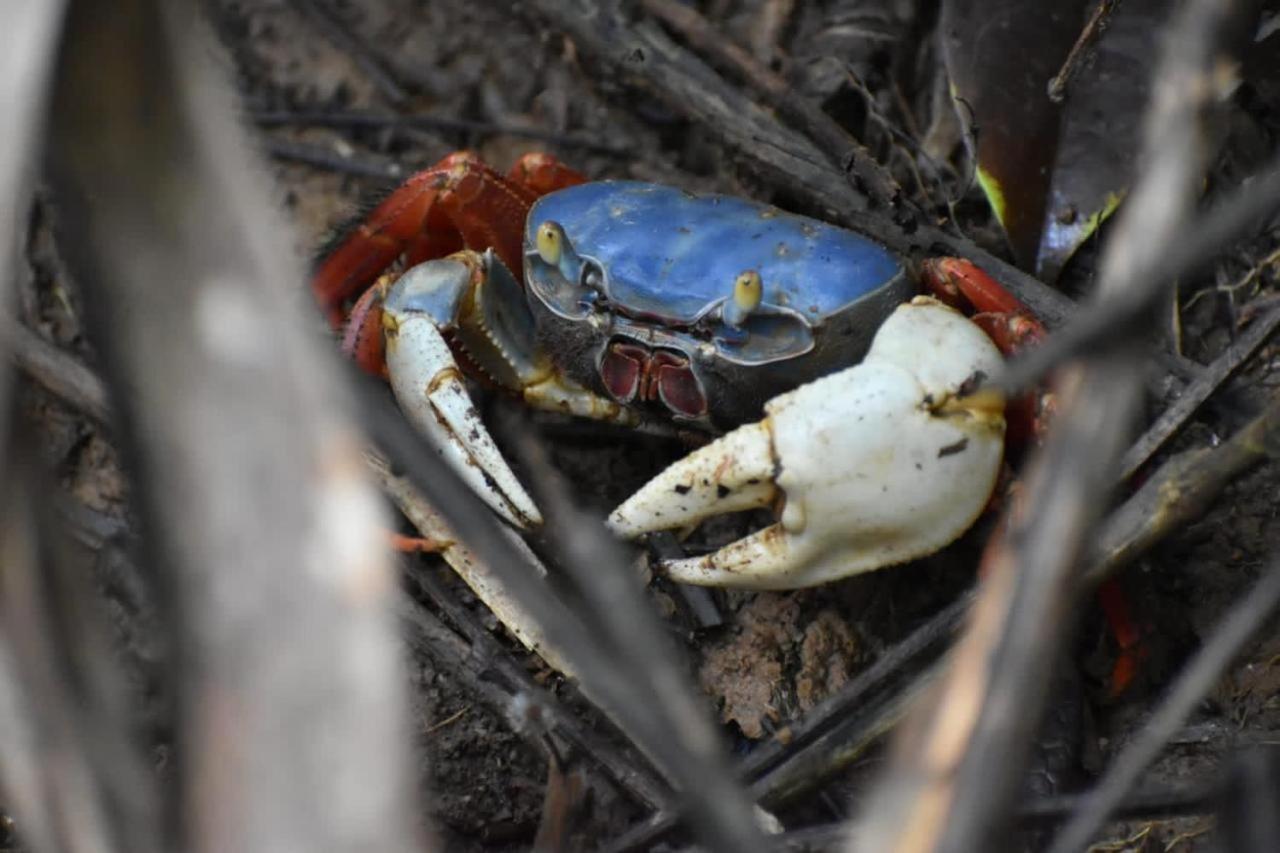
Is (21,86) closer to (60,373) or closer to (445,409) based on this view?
(445,409)

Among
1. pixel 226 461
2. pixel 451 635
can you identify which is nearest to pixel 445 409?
pixel 451 635

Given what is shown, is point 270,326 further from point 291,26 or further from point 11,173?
point 291,26

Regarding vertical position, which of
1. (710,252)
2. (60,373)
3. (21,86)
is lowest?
(60,373)

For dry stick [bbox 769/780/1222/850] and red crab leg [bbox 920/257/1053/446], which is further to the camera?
red crab leg [bbox 920/257/1053/446]

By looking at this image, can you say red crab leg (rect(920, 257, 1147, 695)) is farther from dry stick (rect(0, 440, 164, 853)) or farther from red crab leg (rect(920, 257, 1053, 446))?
dry stick (rect(0, 440, 164, 853))

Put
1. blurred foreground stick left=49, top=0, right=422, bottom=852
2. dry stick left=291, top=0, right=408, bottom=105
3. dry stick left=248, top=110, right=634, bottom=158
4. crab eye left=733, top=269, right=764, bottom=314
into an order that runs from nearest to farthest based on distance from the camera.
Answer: blurred foreground stick left=49, top=0, right=422, bottom=852, crab eye left=733, top=269, right=764, bottom=314, dry stick left=248, top=110, right=634, bottom=158, dry stick left=291, top=0, right=408, bottom=105

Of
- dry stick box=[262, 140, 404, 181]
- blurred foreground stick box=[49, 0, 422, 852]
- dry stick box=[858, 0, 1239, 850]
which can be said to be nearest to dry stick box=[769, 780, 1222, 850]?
dry stick box=[858, 0, 1239, 850]

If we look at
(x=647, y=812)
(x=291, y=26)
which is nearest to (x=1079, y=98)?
(x=647, y=812)

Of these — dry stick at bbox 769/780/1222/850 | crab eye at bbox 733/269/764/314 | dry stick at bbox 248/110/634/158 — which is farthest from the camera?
dry stick at bbox 248/110/634/158
